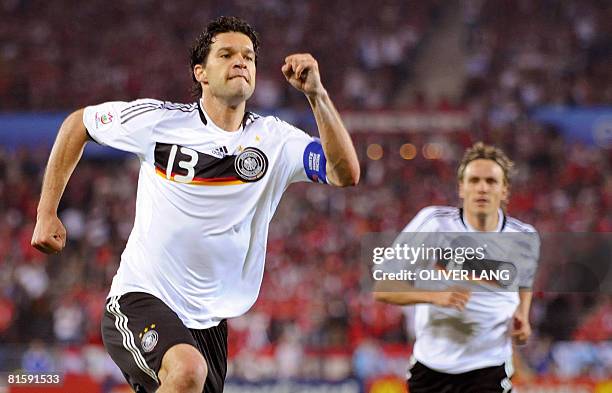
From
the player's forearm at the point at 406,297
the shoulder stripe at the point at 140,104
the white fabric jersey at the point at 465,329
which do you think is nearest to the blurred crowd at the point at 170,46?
the white fabric jersey at the point at 465,329

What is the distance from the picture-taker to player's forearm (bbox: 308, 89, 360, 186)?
421cm

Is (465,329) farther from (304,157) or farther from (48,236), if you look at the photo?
(48,236)

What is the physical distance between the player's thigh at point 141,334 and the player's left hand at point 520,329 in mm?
2395

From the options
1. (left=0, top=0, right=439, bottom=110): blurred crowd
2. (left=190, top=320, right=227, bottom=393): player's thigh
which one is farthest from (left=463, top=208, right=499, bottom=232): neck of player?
(left=0, top=0, right=439, bottom=110): blurred crowd

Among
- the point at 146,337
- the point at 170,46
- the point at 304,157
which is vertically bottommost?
the point at 146,337

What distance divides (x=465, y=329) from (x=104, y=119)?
2.68m

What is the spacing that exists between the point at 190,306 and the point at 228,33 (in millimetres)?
1365

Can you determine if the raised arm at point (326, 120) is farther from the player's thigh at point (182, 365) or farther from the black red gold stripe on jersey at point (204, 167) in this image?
the player's thigh at point (182, 365)

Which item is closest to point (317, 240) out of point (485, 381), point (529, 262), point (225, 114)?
point (529, 262)

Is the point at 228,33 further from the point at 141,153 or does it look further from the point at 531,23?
the point at 531,23

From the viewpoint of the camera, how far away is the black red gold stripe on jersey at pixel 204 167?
464cm

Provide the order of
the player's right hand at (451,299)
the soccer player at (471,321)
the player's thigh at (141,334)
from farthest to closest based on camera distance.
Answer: the soccer player at (471,321), the player's right hand at (451,299), the player's thigh at (141,334)

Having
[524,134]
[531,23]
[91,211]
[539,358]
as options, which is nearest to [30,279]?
[91,211]

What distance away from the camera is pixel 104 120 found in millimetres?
4805
